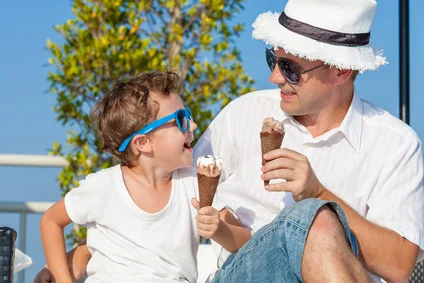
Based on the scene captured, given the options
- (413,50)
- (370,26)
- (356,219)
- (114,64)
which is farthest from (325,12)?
(114,64)

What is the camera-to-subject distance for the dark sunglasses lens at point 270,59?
9.88 feet

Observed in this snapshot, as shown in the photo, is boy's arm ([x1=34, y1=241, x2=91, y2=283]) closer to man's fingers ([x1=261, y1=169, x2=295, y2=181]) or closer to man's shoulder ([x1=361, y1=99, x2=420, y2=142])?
man's fingers ([x1=261, y1=169, x2=295, y2=181])

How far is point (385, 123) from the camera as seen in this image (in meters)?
3.00

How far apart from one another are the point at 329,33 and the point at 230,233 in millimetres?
788

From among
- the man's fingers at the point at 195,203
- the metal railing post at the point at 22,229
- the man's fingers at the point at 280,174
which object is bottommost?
the metal railing post at the point at 22,229

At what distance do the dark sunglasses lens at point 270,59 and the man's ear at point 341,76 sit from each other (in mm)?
227

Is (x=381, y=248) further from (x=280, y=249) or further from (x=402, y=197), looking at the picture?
(x=280, y=249)

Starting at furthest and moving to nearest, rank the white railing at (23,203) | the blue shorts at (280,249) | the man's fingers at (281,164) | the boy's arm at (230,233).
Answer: the white railing at (23,203) < the boy's arm at (230,233) < the man's fingers at (281,164) < the blue shorts at (280,249)

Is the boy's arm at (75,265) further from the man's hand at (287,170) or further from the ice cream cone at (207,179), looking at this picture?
the man's hand at (287,170)

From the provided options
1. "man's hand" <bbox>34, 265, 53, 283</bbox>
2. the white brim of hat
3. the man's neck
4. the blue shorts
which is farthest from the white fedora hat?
"man's hand" <bbox>34, 265, 53, 283</bbox>

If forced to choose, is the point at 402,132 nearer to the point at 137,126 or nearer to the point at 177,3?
the point at 137,126

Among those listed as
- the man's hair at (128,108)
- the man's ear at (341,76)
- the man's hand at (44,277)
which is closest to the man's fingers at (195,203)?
the man's hair at (128,108)

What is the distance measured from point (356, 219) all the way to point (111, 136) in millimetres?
886

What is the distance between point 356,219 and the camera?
271 cm
